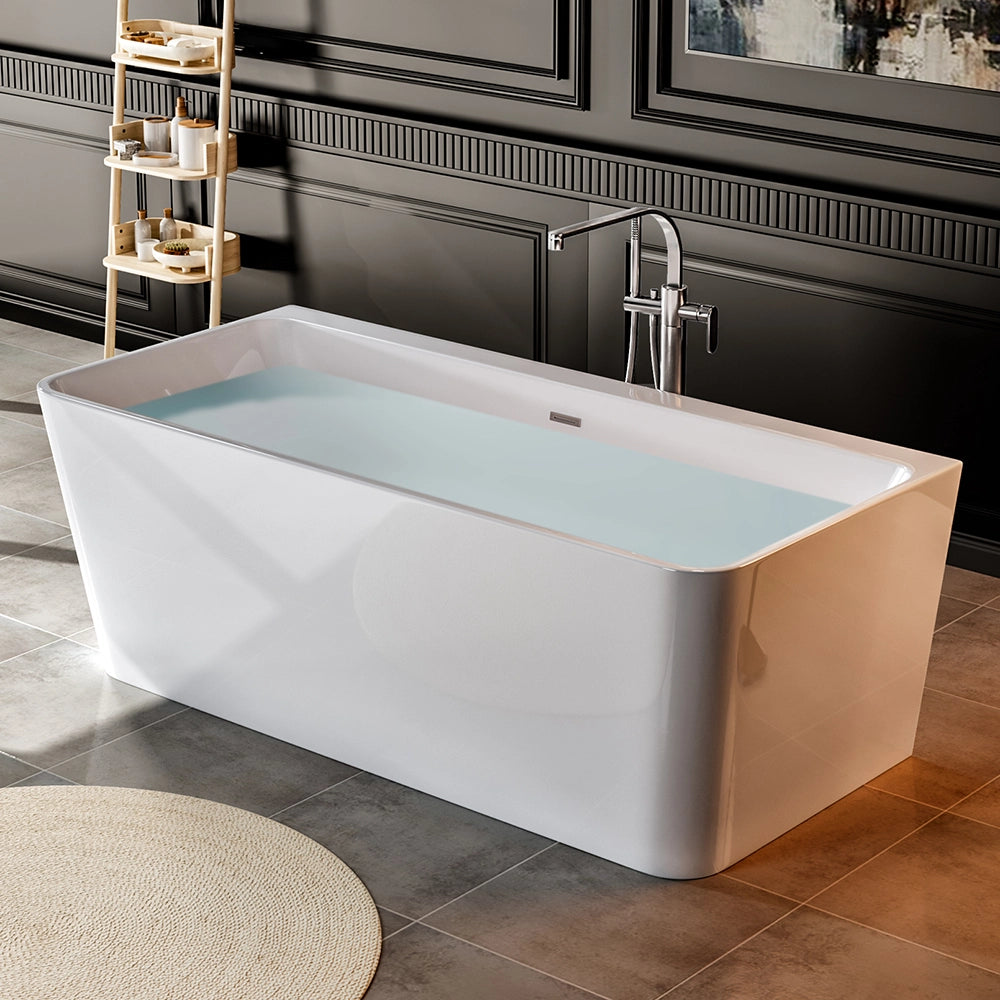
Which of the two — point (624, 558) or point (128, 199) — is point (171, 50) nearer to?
point (128, 199)

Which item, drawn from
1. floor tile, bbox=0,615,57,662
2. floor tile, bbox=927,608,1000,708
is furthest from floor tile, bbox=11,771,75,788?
floor tile, bbox=927,608,1000,708

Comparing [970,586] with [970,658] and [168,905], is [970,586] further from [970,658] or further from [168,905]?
[168,905]

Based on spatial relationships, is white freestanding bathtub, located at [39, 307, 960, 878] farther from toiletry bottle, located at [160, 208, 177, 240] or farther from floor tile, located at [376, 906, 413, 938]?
toiletry bottle, located at [160, 208, 177, 240]

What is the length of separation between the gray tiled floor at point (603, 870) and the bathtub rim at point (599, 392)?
501mm

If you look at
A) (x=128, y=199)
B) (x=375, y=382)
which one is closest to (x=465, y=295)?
(x=375, y=382)

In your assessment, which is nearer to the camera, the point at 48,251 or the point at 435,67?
the point at 435,67

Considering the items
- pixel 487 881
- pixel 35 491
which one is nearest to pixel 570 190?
pixel 35 491

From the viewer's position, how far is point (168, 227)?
15.7ft

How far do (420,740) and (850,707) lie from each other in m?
0.71

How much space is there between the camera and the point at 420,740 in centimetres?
286

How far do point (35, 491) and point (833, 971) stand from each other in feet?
8.21

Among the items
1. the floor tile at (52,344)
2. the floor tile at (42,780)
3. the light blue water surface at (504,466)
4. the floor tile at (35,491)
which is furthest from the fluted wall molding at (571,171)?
the floor tile at (42,780)

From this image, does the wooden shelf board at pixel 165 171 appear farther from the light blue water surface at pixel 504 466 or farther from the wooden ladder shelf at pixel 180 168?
the light blue water surface at pixel 504 466

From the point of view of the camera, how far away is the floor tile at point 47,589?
355 centimetres
